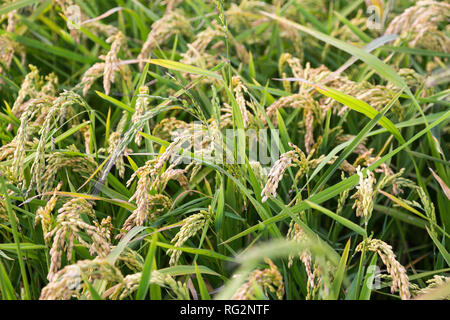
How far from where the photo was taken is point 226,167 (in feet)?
4.49

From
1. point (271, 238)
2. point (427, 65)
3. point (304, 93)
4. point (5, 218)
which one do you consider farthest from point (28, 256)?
point (427, 65)

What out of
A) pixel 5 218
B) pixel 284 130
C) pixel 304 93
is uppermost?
pixel 304 93

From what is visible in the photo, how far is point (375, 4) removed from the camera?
90.0 inches

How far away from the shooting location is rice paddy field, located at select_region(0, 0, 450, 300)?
1.18m

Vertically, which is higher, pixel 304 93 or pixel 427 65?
pixel 427 65

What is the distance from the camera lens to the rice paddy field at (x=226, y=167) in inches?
46.4

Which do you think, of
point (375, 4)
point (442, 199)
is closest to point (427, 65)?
point (375, 4)
